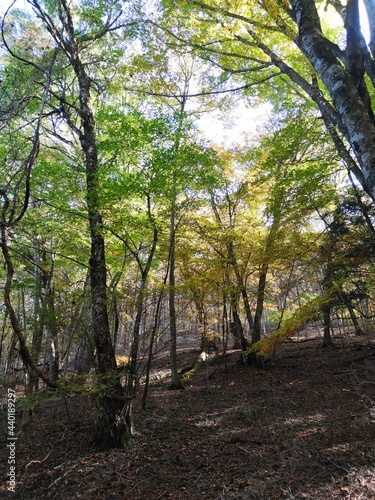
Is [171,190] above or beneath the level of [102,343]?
above

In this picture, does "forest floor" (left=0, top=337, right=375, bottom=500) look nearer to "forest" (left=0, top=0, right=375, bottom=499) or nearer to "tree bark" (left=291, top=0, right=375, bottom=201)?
"forest" (left=0, top=0, right=375, bottom=499)

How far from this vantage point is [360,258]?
7938 millimetres

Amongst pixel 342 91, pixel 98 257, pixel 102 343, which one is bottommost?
pixel 102 343

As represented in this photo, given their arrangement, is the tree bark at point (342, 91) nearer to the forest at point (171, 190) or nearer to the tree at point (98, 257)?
the forest at point (171, 190)

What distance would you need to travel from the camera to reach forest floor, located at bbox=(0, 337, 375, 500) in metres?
3.89

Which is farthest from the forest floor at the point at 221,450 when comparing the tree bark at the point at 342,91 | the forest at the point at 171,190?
the tree bark at the point at 342,91

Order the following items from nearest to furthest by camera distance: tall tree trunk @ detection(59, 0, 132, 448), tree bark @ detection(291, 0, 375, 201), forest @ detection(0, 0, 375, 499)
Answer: tree bark @ detection(291, 0, 375, 201) → forest @ detection(0, 0, 375, 499) → tall tree trunk @ detection(59, 0, 132, 448)

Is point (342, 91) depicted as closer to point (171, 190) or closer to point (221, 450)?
point (171, 190)

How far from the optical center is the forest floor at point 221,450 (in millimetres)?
3889

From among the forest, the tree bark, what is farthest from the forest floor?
the tree bark

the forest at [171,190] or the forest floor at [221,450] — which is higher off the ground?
the forest at [171,190]

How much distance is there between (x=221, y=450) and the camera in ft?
16.5

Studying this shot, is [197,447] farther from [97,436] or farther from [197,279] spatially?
[197,279]

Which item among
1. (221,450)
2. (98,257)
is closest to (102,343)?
(98,257)
